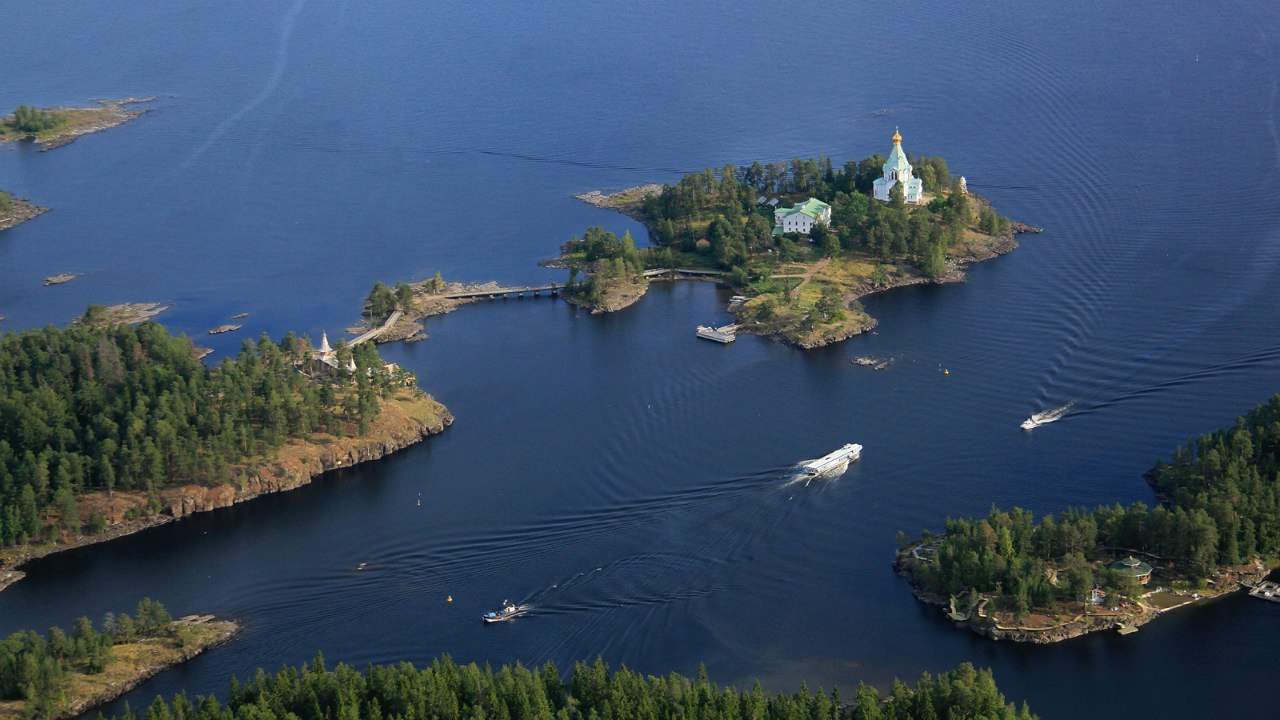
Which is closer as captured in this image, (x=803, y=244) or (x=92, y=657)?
(x=92, y=657)

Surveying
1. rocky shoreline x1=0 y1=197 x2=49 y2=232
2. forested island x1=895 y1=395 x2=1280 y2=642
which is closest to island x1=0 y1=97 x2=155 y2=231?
rocky shoreline x1=0 y1=197 x2=49 y2=232

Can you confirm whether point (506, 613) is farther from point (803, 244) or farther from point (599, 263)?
point (803, 244)

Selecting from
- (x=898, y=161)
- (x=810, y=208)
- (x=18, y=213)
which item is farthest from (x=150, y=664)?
(x=18, y=213)

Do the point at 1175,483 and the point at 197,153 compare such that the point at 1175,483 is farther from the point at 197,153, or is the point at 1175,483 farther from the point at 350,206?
the point at 197,153

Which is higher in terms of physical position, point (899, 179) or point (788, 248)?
point (899, 179)

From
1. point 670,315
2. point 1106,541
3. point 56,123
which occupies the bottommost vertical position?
point 1106,541

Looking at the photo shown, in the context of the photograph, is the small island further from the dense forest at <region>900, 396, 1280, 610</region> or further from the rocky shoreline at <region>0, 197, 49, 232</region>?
the dense forest at <region>900, 396, 1280, 610</region>
